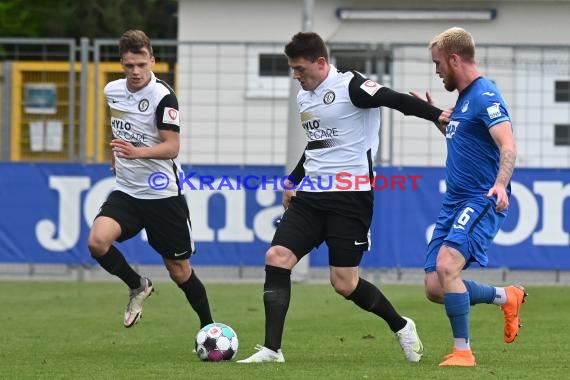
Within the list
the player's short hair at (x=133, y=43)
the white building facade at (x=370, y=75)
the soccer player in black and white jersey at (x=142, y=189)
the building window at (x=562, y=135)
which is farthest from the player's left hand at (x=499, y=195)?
the building window at (x=562, y=135)

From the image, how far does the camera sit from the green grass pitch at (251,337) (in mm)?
8164

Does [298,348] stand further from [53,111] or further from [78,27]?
[78,27]

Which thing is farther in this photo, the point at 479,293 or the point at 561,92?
the point at 561,92

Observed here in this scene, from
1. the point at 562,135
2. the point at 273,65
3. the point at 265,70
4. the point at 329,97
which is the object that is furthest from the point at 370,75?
the point at 329,97

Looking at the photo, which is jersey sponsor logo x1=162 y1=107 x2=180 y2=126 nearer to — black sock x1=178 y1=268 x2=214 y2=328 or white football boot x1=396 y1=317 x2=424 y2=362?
black sock x1=178 y1=268 x2=214 y2=328

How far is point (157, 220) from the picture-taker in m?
10.0

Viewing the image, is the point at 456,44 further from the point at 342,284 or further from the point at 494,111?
the point at 342,284

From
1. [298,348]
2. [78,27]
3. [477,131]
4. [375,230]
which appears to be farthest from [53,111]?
[78,27]

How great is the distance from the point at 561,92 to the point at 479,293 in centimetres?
857

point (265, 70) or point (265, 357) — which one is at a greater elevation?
point (265, 70)

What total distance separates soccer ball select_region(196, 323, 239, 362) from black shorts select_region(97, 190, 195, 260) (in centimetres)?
116

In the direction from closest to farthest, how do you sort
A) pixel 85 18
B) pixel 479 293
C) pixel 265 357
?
pixel 265 357, pixel 479 293, pixel 85 18

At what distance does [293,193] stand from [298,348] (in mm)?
1345

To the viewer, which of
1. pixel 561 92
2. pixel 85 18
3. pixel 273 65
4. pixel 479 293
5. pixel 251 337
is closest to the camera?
pixel 479 293
